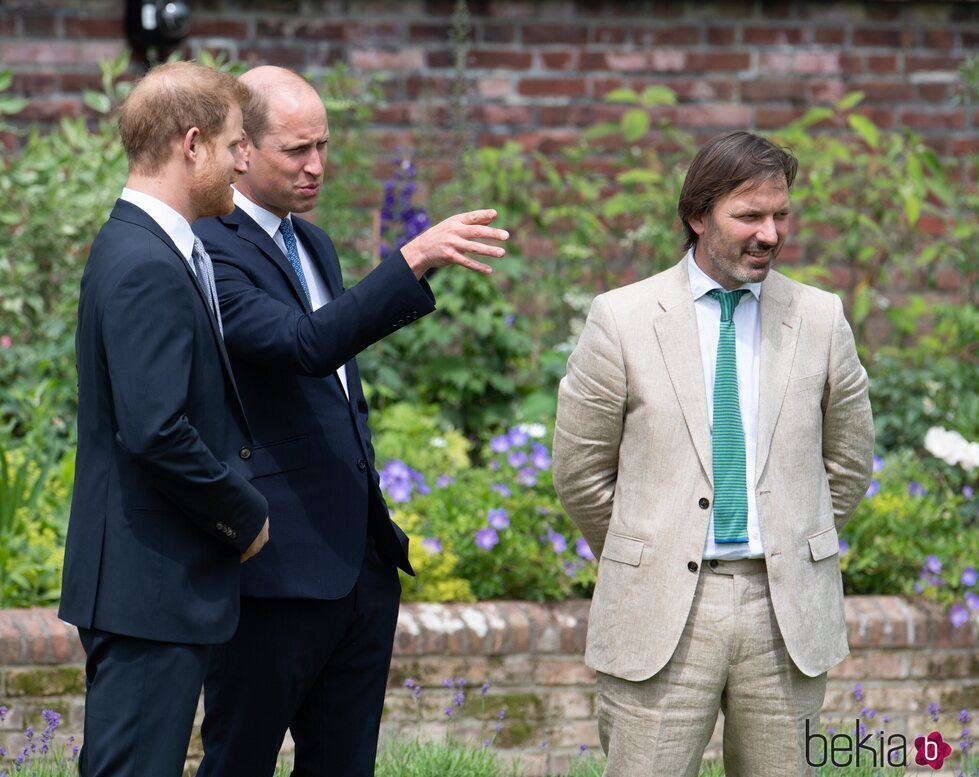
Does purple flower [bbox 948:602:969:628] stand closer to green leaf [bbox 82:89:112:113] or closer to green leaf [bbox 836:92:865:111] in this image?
green leaf [bbox 836:92:865:111]

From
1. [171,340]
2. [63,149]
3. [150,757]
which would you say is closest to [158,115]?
[171,340]

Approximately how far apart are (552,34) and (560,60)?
121 mm

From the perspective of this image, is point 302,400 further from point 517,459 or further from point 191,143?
point 517,459

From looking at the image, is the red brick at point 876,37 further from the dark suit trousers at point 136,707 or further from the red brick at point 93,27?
the dark suit trousers at point 136,707

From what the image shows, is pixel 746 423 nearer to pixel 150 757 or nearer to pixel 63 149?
pixel 150 757

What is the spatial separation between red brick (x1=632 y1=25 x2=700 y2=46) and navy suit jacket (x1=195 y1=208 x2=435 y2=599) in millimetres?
3845

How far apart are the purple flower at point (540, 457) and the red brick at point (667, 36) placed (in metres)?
2.41

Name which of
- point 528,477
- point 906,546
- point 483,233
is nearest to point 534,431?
point 528,477

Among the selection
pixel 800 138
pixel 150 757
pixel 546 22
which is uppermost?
pixel 546 22

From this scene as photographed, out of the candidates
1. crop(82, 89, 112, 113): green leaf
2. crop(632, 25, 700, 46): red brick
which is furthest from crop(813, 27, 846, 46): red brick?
crop(82, 89, 112, 113): green leaf

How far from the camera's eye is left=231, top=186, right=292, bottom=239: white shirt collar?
296cm

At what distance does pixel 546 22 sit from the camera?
6.31 meters

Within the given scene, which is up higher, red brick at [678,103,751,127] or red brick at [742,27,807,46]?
red brick at [742,27,807,46]

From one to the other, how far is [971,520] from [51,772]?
332 cm
